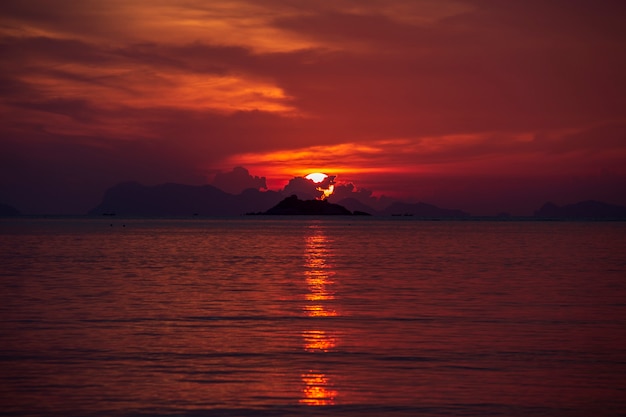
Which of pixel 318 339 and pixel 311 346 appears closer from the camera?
pixel 311 346

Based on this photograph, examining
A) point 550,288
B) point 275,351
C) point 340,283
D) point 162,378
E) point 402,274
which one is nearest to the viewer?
point 162,378

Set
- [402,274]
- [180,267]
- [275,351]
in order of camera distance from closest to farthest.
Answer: [275,351], [402,274], [180,267]

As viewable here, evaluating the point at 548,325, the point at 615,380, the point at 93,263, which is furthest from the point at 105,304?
the point at 93,263

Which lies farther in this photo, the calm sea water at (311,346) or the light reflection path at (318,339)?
Answer: the light reflection path at (318,339)

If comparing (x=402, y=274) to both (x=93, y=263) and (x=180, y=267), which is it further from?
(x=93, y=263)

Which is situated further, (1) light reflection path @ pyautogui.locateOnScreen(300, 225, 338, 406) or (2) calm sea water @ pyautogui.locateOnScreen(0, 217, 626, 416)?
(1) light reflection path @ pyautogui.locateOnScreen(300, 225, 338, 406)

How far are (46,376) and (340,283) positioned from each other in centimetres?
3133

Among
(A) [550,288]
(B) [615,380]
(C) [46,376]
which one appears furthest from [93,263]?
(B) [615,380]

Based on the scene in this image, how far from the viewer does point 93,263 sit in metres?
68.6

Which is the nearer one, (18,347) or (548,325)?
(18,347)

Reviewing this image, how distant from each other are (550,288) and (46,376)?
33572 mm

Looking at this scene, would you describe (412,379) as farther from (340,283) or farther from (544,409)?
(340,283)

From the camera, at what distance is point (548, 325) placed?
31.2 metres

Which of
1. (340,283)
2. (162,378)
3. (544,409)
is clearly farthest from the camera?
(340,283)
